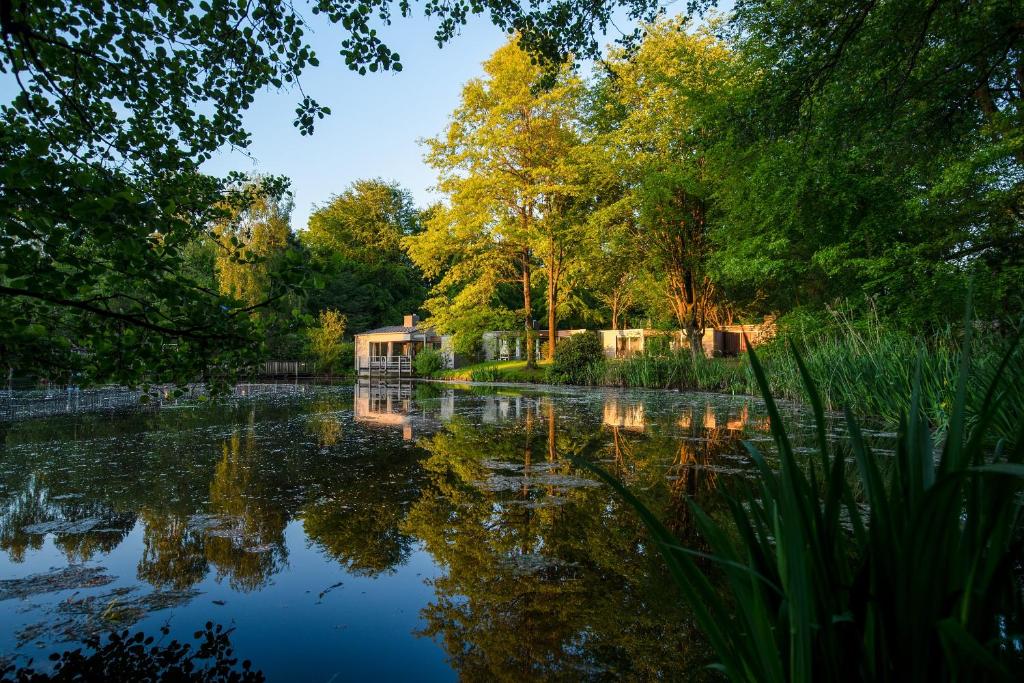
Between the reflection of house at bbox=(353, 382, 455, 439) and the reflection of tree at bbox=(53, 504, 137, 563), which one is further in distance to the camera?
the reflection of house at bbox=(353, 382, 455, 439)

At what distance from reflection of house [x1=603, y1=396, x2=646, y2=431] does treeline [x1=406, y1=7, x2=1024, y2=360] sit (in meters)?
3.17

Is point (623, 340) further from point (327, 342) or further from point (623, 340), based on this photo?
point (327, 342)

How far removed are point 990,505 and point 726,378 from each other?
14.9m

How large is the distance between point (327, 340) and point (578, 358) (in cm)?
1684

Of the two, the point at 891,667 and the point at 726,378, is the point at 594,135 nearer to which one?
the point at 726,378

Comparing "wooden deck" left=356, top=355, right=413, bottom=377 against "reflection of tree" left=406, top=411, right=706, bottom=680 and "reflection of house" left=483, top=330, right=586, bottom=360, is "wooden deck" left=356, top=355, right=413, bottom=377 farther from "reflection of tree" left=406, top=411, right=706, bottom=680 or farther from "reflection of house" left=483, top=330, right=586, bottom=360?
"reflection of tree" left=406, top=411, right=706, bottom=680

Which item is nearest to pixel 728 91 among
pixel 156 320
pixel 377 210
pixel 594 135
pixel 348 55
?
pixel 594 135

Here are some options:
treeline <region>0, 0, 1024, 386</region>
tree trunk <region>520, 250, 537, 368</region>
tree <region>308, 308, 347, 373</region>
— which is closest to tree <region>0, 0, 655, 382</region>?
treeline <region>0, 0, 1024, 386</region>

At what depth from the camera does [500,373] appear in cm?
2450

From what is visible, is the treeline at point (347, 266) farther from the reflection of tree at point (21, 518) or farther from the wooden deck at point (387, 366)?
the reflection of tree at point (21, 518)

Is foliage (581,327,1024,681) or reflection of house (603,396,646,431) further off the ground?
foliage (581,327,1024,681)

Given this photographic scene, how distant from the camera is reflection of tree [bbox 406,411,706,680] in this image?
2.04 m

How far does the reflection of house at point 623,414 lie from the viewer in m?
8.46

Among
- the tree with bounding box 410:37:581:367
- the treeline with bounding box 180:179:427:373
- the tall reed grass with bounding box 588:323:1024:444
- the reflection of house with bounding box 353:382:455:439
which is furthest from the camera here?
the treeline with bounding box 180:179:427:373
